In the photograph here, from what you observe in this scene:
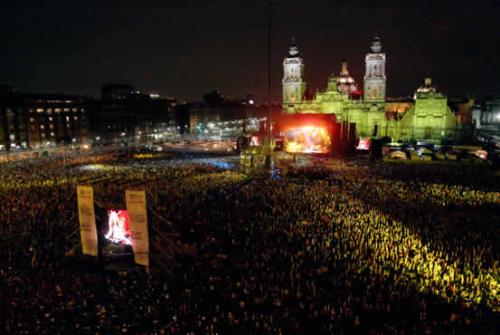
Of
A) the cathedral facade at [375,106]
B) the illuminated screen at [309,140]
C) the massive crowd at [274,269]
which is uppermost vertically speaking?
the cathedral facade at [375,106]

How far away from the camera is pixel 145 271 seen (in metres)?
11.1

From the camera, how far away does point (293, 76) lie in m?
77.4

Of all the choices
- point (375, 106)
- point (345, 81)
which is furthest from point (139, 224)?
point (345, 81)

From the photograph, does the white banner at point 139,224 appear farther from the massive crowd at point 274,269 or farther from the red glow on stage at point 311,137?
the red glow on stage at point 311,137

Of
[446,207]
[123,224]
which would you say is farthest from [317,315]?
[446,207]

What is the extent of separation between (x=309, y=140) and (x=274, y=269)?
114ft

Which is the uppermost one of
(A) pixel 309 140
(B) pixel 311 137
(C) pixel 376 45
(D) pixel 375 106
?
(C) pixel 376 45

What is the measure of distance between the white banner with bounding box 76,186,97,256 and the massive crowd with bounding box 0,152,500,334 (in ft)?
1.53

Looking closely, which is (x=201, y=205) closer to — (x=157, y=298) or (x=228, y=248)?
(x=228, y=248)

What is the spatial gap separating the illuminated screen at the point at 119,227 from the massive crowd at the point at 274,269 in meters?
0.41

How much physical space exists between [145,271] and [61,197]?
31.4 ft

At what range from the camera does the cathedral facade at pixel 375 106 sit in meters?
63.2

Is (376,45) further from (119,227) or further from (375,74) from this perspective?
(119,227)

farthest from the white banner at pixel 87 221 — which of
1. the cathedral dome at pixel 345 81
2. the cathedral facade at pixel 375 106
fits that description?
the cathedral dome at pixel 345 81
